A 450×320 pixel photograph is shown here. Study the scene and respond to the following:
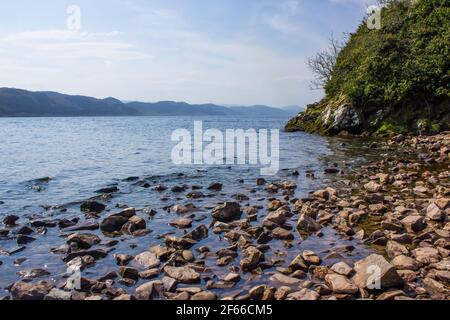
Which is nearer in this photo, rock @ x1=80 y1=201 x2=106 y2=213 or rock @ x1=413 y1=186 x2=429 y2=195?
rock @ x1=80 y1=201 x2=106 y2=213

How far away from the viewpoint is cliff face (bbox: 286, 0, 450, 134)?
34.3 meters

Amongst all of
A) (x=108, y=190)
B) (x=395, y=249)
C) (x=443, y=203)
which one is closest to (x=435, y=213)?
(x=443, y=203)

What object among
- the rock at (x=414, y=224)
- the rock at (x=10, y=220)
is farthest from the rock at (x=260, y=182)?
the rock at (x=10, y=220)

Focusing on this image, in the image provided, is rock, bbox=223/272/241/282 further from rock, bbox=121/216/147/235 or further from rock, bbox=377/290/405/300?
rock, bbox=121/216/147/235

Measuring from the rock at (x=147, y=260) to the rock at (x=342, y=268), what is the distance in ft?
12.0

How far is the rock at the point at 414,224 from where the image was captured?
32.0 feet

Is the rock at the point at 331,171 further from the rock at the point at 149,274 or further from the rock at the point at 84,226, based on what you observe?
the rock at the point at 149,274

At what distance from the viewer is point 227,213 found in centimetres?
1163

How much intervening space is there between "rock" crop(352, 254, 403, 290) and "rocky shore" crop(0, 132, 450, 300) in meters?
0.02

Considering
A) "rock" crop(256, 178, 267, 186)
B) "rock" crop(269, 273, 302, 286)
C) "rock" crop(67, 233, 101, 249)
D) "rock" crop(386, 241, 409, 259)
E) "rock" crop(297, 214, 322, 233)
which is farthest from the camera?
"rock" crop(256, 178, 267, 186)

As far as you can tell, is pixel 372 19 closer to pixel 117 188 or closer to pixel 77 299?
pixel 117 188

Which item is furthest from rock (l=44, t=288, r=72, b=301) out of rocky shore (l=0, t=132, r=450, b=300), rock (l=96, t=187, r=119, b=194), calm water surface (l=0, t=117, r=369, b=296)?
rock (l=96, t=187, r=119, b=194)

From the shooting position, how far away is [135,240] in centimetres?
988
